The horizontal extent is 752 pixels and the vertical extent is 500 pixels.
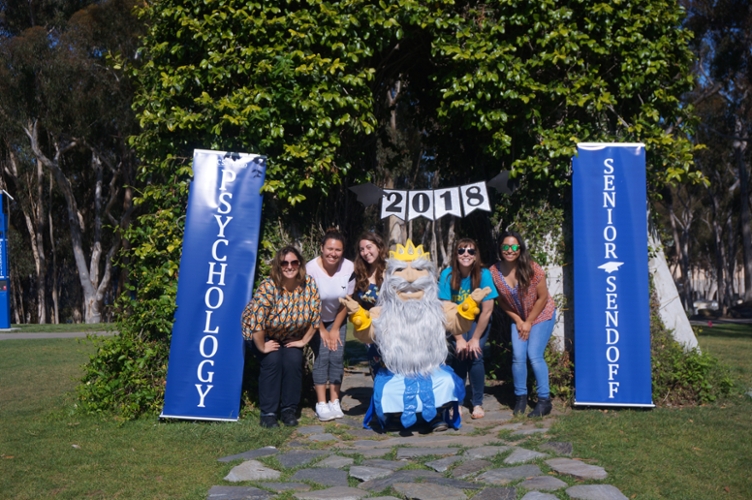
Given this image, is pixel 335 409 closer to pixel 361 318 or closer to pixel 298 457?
pixel 361 318

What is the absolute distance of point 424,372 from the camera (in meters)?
5.63

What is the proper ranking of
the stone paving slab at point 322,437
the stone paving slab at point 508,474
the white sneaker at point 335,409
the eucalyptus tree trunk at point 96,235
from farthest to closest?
the eucalyptus tree trunk at point 96,235 → the white sneaker at point 335,409 → the stone paving slab at point 322,437 → the stone paving slab at point 508,474

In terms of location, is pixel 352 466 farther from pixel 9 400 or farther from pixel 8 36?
pixel 8 36

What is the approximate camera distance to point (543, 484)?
4223mm

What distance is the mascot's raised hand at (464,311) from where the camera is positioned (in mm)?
5707

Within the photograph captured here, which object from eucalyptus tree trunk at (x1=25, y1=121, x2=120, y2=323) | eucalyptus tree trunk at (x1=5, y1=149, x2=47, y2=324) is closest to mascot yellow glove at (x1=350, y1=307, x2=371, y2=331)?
eucalyptus tree trunk at (x1=25, y1=121, x2=120, y2=323)

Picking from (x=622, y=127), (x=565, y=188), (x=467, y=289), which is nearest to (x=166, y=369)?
(x=467, y=289)

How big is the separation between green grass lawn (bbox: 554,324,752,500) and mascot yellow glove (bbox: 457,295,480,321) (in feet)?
3.55

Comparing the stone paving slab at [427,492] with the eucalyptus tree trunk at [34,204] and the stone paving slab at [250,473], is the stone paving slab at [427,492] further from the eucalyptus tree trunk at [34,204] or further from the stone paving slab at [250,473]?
the eucalyptus tree trunk at [34,204]

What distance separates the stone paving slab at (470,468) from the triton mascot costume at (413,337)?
88 centimetres

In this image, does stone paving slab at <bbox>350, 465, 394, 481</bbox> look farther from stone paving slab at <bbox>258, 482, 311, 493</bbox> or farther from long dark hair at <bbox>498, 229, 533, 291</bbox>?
long dark hair at <bbox>498, 229, 533, 291</bbox>

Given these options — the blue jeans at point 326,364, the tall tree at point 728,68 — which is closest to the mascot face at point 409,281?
the blue jeans at point 326,364

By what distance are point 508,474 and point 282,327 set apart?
2298mm

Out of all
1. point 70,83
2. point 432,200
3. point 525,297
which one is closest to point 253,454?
point 525,297
